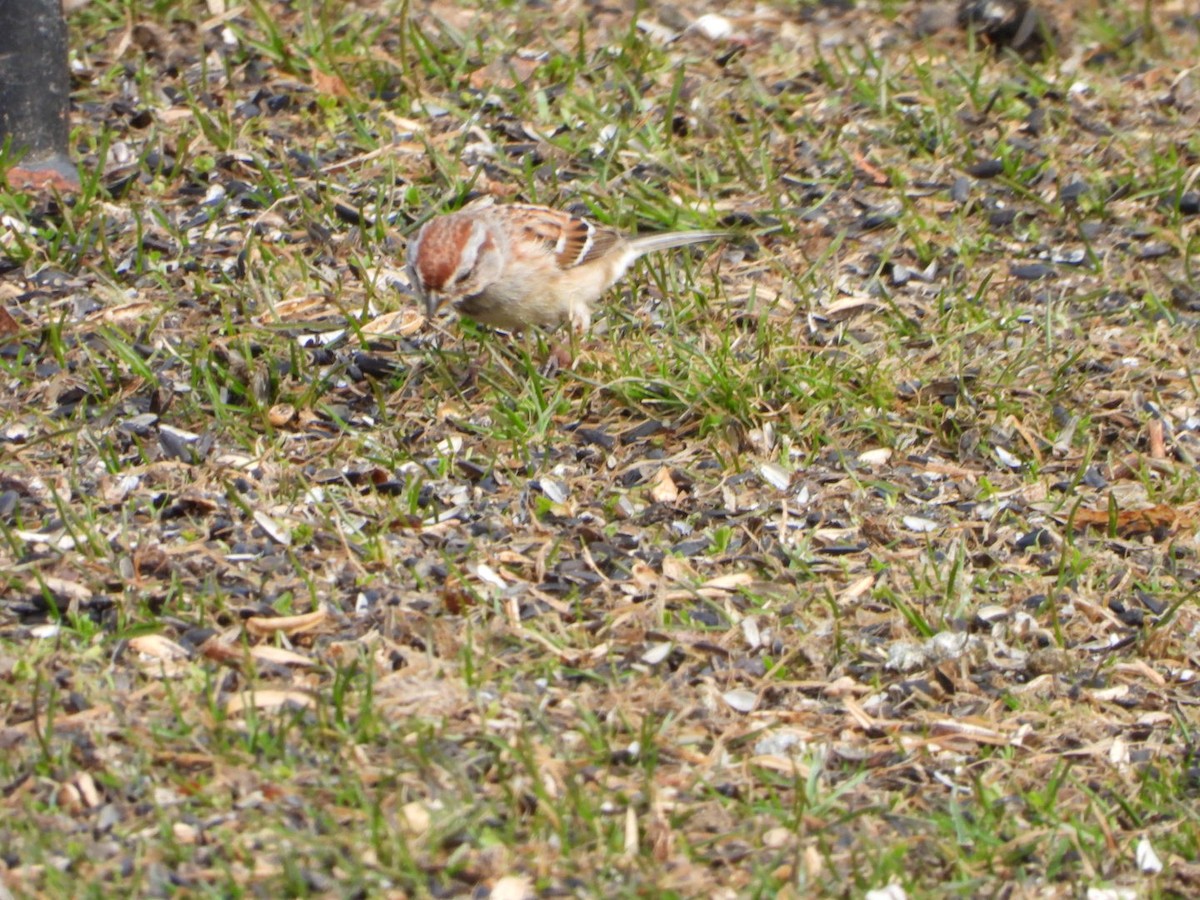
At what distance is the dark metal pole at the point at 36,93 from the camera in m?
6.11

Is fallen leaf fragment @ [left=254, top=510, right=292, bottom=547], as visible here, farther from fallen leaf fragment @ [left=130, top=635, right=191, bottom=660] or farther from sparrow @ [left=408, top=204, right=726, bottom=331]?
sparrow @ [left=408, top=204, right=726, bottom=331]

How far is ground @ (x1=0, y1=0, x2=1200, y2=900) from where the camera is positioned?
391 cm

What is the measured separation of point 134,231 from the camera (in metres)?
6.29

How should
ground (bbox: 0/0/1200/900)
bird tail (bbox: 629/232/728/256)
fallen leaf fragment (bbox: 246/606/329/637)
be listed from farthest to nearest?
1. bird tail (bbox: 629/232/728/256)
2. fallen leaf fragment (bbox: 246/606/329/637)
3. ground (bbox: 0/0/1200/900)

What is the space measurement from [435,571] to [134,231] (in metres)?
2.28

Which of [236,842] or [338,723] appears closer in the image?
[236,842]

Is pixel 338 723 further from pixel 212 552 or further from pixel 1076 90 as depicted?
pixel 1076 90

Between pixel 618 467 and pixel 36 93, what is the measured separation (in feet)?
8.58

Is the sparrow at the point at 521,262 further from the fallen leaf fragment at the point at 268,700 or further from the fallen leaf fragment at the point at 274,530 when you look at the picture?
the fallen leaf fragment at the point at 268,700

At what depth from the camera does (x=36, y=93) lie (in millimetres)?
6230

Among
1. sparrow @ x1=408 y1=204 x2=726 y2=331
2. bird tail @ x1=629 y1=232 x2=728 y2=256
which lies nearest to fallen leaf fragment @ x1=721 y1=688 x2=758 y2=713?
sparrow @ x1=408 y1=204 x2=726 y2=331

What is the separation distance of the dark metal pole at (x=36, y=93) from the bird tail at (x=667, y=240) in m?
2.08

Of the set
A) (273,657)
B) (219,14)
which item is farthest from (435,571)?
(219,14)

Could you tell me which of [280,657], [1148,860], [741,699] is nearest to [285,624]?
[280,657]
